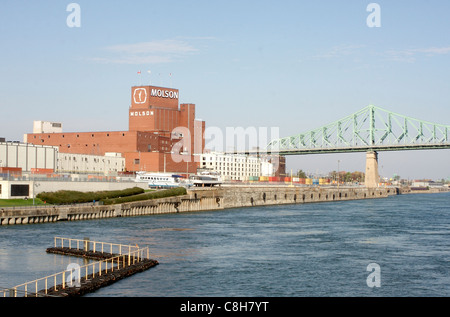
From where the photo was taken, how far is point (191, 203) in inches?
4368

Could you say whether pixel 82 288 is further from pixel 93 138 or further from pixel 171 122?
pixel 171 122

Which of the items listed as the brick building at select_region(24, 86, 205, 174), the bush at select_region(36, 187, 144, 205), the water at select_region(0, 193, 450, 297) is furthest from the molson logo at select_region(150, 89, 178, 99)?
the water at select_region(0, 193, 450, 297)

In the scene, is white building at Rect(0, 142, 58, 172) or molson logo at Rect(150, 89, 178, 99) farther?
molson logo at Rect(150, 89, 178, 99)

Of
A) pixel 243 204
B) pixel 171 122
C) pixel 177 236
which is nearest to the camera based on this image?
pixel 177 236

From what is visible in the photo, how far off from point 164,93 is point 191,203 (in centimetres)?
8902

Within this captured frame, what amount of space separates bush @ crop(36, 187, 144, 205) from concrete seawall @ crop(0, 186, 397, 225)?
12.4ft

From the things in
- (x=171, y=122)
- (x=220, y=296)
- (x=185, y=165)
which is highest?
(x=171, y=122)

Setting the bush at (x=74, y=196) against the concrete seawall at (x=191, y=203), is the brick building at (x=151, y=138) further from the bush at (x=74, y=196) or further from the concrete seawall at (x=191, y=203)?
Result: the bush at (x=74, y=196)

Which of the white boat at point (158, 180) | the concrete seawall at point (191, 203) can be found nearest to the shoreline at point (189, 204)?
the concrete seawall at point (191, 203)

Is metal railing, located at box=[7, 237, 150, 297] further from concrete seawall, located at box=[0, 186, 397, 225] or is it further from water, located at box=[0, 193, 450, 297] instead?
concrete seawall, located at box=[0, 186, 397, 225]

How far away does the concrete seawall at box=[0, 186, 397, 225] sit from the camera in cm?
Answer: 7262

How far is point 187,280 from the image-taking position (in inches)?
1609

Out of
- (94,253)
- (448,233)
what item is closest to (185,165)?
(448,233)
